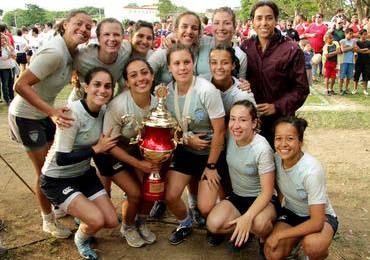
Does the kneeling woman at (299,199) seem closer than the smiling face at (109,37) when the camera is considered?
Yes

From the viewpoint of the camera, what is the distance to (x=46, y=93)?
374 cm

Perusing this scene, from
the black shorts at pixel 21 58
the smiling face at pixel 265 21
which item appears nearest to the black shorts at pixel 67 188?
the smiling face at pixel 265 21

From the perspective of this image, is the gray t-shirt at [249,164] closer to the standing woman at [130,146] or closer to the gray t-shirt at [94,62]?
the standing woman at [130,146]

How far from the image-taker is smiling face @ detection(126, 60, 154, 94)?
351 cm

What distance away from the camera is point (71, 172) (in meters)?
3.58

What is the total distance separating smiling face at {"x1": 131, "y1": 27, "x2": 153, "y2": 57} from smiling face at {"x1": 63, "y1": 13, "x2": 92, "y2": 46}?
1.79 feet

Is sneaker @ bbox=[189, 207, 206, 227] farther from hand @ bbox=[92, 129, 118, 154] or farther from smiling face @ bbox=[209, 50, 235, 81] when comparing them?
smiling face @ bbox=[209, 50, 235, 81]

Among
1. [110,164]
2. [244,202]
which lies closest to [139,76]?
[110,164]

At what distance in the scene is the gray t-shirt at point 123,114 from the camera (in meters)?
3.53

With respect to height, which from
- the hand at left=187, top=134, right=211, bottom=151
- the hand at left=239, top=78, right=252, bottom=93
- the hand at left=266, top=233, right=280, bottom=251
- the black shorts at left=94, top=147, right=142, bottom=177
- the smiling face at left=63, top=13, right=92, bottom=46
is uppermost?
the smiling face at left=63, top=13, right=92, bottom=46

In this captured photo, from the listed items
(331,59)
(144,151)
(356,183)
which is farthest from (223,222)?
(331,59)

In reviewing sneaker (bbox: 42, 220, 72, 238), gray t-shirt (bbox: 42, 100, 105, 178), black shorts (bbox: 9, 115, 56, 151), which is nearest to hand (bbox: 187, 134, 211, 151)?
gray t-shirt (bbox: 42, 100, 105, 178)

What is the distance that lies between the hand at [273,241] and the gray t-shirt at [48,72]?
2178 millimetres

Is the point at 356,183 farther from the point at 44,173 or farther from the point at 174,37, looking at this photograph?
the point at 44,173
